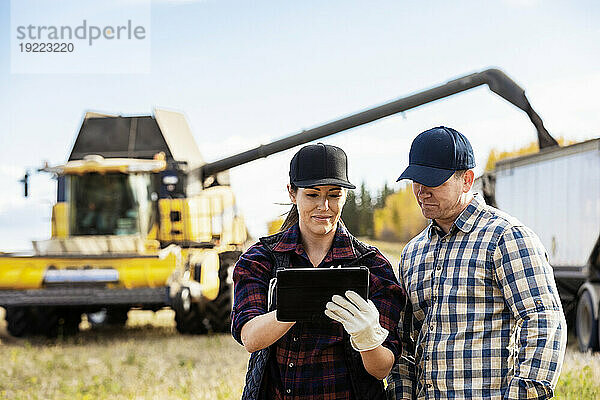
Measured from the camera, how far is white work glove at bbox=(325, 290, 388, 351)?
2650mm

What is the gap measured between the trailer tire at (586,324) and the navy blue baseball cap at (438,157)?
7794mm

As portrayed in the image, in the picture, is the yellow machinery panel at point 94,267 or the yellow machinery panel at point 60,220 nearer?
the yellow machinery panel at point 94,267

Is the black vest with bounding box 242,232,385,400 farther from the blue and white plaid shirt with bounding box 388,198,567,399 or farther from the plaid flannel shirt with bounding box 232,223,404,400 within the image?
the blue and white plaid shirt with bounding box 388,198,567,399

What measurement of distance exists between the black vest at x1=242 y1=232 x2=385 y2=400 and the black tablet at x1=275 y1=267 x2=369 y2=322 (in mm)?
251

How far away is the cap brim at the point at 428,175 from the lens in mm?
2924

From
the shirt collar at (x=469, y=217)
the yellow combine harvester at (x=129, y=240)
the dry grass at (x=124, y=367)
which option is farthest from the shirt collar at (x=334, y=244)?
the yellow combine harvester at (x=129, y=240)

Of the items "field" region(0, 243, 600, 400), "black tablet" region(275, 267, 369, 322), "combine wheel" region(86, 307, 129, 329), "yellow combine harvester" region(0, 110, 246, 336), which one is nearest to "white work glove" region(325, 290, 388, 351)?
"black tablet" region(275, 267, 369, 322)

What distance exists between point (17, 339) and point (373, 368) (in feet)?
35.8

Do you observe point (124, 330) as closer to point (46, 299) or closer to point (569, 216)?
point (46, 299)

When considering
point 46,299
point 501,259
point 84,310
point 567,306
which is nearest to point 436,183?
point 501,259

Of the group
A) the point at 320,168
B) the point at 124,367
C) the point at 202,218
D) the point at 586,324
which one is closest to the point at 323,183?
the point at 320,168

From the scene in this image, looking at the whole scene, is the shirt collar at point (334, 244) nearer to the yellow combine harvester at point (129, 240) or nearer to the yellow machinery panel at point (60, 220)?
the yellow combine harvester at point (129, 240)

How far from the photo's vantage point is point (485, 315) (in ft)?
9.41

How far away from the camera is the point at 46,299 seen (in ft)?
35.5
